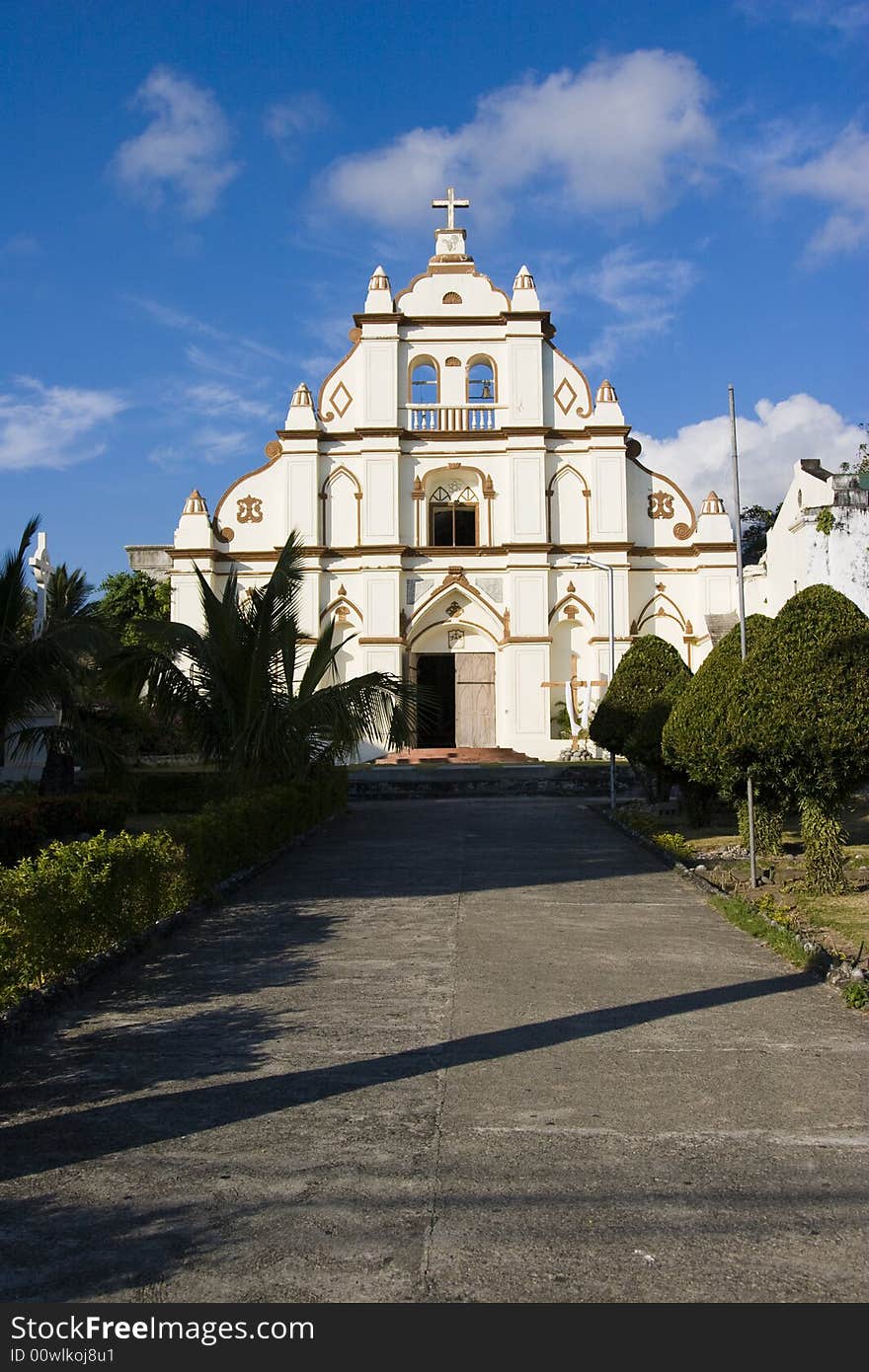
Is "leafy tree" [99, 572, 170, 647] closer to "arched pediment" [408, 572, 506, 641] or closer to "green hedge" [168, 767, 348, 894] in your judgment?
"arched pediment" [408, 572, 506, 641]

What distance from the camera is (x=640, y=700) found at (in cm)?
2064

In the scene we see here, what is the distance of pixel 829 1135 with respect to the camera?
15.4 feet

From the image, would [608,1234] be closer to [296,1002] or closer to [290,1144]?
[290,1144]

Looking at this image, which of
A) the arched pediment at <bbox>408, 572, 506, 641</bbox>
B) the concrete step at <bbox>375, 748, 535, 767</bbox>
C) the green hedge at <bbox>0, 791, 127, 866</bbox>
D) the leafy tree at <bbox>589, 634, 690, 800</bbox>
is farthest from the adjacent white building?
the arched pediment at <bbox>408, 572, 506, 641</bbox>

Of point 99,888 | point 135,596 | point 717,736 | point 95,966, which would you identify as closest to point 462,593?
point 135,596

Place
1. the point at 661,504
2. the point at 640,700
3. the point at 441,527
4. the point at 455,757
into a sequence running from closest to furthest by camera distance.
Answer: the point at 640,700
the point at 455,757
the point at 661,504
the point at 441,527

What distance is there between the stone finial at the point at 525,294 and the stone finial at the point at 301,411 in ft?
22.6

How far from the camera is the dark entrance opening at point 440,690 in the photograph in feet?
119

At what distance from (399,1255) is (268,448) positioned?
113 ft

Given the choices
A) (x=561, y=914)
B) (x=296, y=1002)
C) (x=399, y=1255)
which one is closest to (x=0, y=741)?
(x=561, y=914)

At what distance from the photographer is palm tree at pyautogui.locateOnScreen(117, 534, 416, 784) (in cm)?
1602

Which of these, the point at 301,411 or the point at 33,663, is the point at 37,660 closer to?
the point at 33,663

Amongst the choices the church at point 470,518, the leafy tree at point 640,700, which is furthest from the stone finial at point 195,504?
the leafy tree at point 640,700

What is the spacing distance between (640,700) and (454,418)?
17.7 metres
